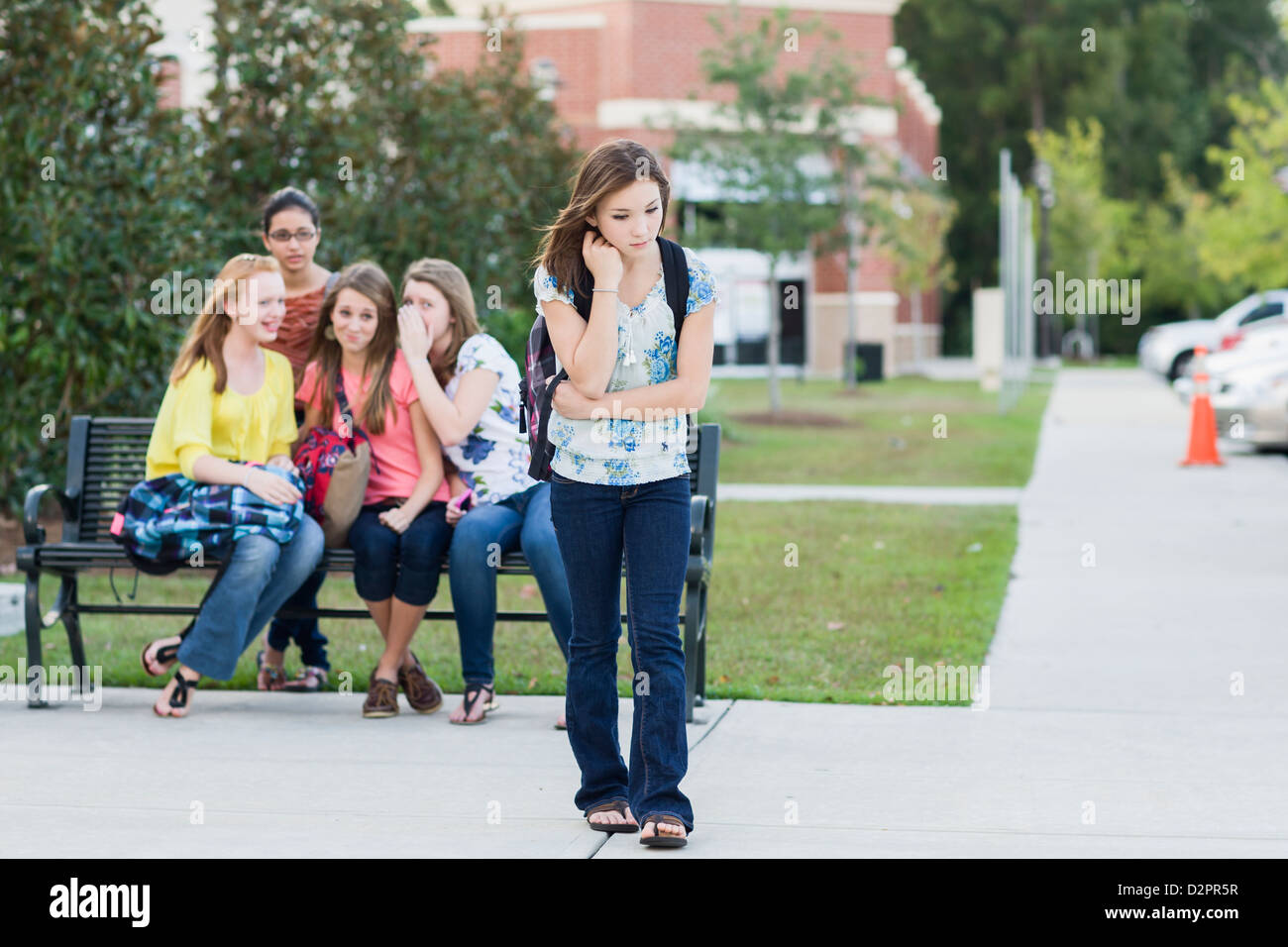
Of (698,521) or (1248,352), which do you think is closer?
(698,521)

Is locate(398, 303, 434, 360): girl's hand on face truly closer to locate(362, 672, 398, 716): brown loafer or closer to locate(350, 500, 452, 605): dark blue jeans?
locate(350, 500, 452, 605): dark blue jeans

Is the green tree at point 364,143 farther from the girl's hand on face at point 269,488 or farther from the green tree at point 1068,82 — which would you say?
the green tree at point 1068,82

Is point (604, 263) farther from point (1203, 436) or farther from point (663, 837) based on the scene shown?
point (1203, 436)

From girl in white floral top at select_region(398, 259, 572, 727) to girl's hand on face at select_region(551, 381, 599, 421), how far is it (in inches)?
52.6

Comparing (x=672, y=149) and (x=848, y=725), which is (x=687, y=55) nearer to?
(x=672, y=149)

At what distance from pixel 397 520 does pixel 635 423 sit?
1808 mm

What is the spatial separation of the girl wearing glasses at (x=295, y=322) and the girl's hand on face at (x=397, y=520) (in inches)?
33.4

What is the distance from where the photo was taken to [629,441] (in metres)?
4.44

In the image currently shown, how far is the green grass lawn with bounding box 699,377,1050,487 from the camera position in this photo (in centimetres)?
1591

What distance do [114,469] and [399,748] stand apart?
7.00ft

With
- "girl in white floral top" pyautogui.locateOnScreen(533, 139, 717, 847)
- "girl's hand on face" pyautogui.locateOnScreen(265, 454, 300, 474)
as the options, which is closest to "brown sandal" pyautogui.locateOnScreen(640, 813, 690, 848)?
"girl in white floral top" pyautogui.locateOnScreen(533, 139, 717, 847)

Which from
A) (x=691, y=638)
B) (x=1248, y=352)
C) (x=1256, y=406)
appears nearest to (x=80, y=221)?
(x=691, y=638)
